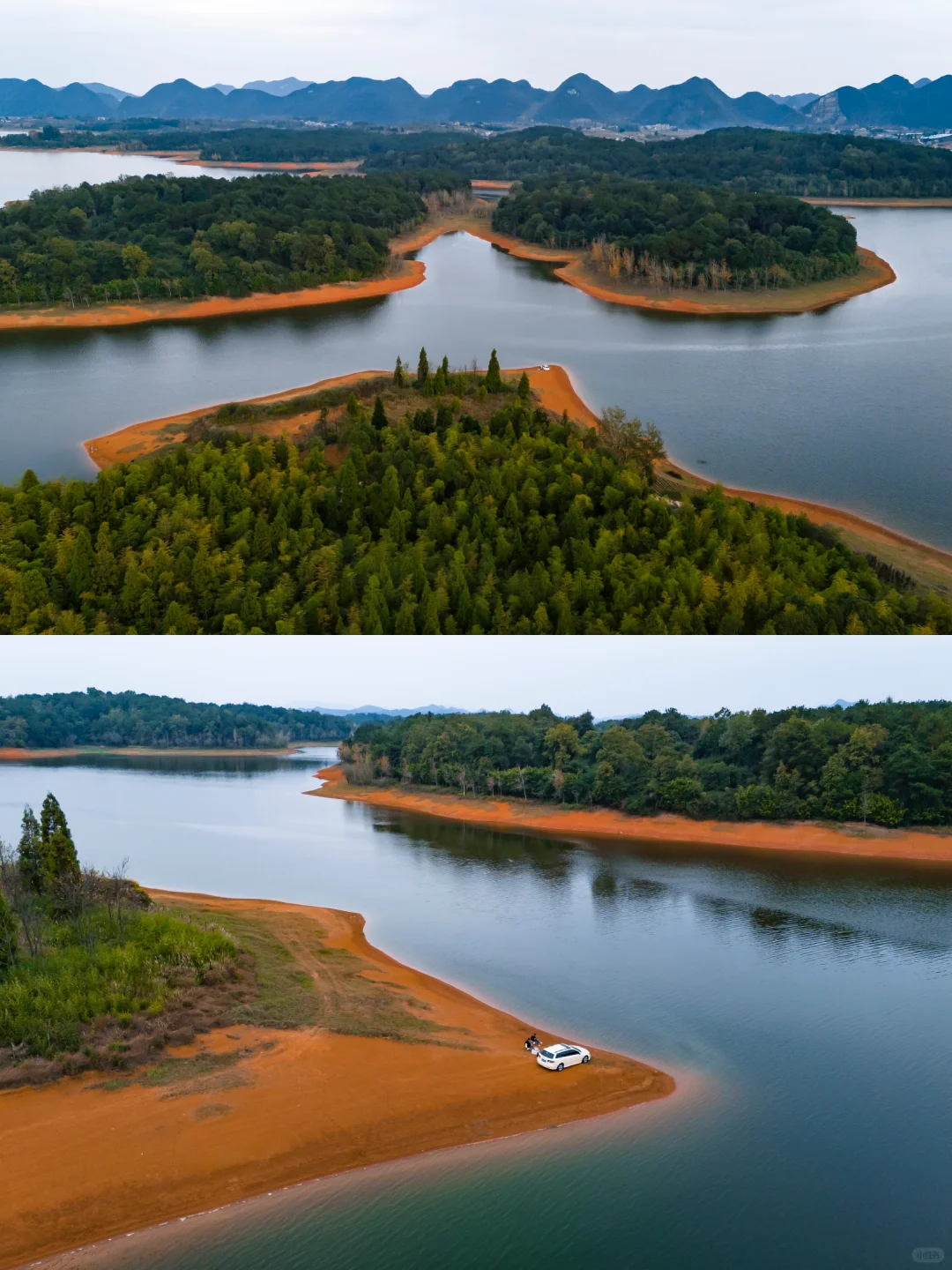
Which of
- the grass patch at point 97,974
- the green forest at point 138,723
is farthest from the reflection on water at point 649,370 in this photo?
the grass patch at point 97,974

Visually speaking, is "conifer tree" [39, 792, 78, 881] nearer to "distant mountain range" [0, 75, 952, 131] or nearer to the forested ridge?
the forested ridge

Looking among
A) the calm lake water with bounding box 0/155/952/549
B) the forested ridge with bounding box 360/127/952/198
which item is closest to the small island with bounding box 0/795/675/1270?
the calm lake water with bounding box 0/155/952/549

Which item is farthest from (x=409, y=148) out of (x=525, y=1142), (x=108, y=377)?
(x=525, y=1142)

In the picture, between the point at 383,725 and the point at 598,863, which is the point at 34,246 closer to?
the point at 383,725

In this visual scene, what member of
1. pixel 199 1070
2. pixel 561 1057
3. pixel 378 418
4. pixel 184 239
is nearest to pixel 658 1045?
pixel 561 1057

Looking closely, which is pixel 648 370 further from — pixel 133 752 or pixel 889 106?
pixel 889 106
